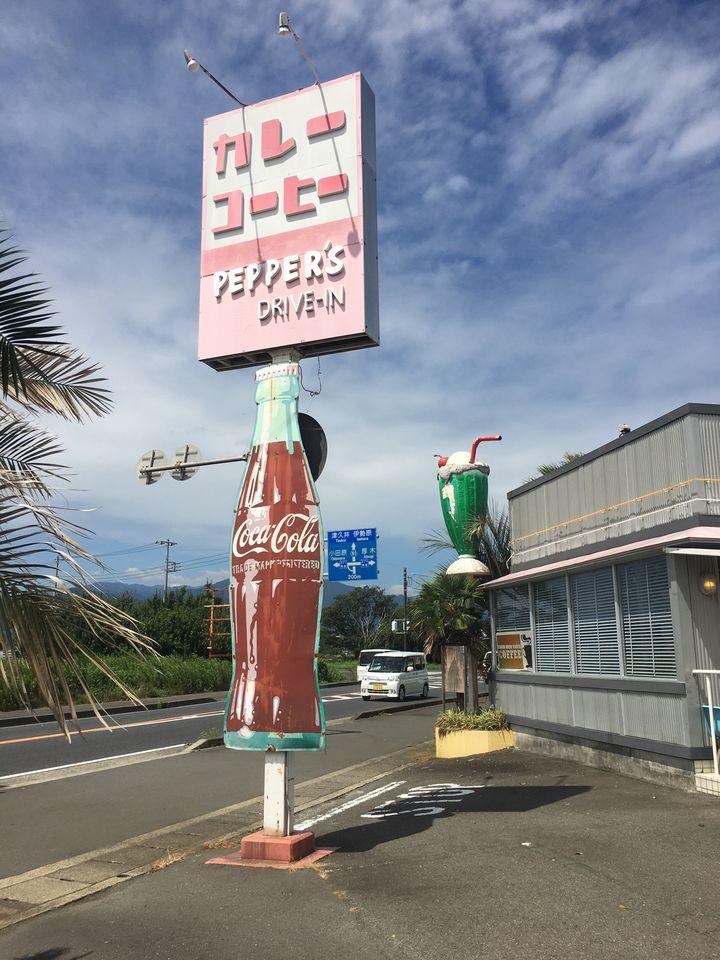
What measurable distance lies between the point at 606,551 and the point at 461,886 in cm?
597

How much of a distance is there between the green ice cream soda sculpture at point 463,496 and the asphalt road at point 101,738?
22.8 ft

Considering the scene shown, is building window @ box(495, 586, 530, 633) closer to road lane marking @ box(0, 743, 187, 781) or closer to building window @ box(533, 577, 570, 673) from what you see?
building window @ box(533, 577, 570, 673)

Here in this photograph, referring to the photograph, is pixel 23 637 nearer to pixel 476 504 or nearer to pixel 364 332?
pixel 364 332

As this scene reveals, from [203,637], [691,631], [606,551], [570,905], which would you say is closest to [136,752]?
[606,551]

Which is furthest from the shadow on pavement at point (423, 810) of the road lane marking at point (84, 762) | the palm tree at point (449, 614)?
the road lane marking at point (84, 762)

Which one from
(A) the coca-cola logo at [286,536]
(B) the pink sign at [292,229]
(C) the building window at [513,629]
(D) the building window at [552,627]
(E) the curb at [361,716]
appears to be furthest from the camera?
(E) the curb at [361,716]

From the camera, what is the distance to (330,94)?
8703 millimetres

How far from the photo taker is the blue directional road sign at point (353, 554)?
87.0ft

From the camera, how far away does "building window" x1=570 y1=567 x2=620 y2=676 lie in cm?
1077

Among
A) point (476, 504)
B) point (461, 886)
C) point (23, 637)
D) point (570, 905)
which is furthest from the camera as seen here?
point (476, 504)

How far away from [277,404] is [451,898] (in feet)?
15.2

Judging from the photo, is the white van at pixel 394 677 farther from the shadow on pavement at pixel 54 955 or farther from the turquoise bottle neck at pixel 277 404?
the shadow on pavement at pixel 54 955

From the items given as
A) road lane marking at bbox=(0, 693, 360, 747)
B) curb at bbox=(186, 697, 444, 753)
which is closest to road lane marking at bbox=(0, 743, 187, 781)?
curb at bbox=(186, 697, 444, 753)

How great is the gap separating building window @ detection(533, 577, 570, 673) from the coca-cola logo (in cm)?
613
